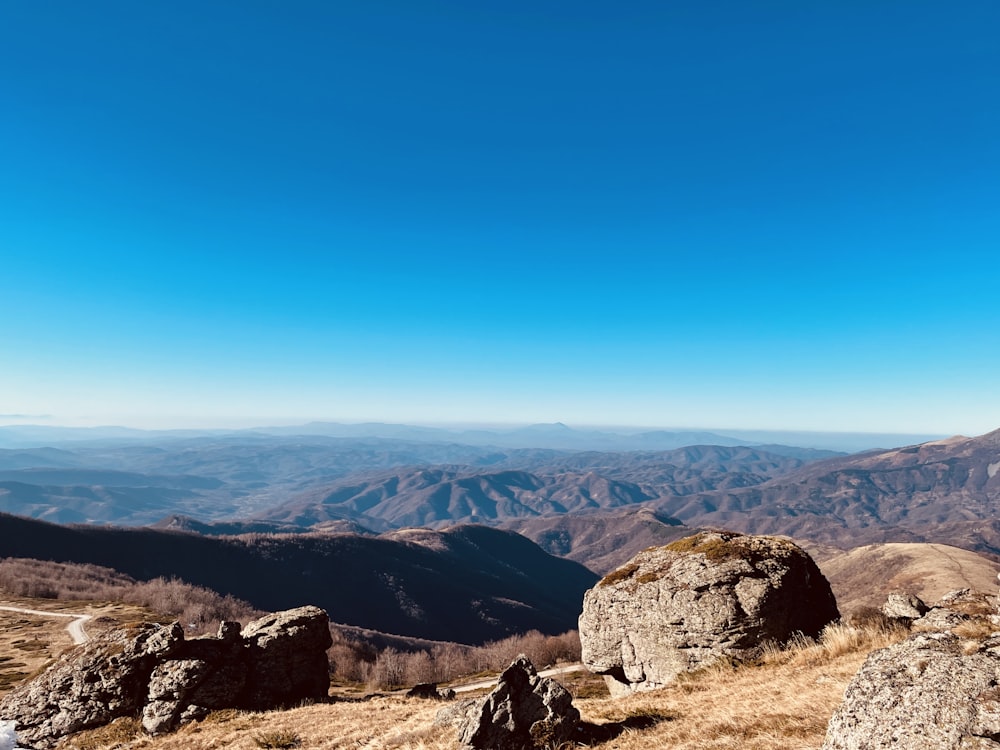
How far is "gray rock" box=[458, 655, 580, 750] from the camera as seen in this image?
50.4ft

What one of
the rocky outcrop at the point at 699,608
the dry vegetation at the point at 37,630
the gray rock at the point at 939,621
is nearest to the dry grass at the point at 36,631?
the dry vegetation at the point at 37,630

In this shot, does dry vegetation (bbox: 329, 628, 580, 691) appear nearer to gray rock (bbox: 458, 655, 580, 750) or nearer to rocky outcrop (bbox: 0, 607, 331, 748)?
rocky outcrop (bbox: 0, 607, 331, 748)

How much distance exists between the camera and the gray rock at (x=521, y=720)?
604 inches

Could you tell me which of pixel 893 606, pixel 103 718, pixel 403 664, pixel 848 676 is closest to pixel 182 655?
pixel 103 718

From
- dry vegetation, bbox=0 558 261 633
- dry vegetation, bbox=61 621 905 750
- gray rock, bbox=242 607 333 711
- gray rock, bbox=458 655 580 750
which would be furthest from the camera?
dry vegetation, bbox=0 558 261 633

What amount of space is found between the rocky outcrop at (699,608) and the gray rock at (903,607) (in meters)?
2.97

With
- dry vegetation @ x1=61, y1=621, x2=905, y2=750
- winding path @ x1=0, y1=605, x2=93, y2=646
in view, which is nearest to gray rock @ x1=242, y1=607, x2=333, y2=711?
dry vegetation @ x1=61, y1=621, x2=905, y2=750

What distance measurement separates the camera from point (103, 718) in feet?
103

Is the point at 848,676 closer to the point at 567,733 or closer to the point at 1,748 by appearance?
the point at 567,733

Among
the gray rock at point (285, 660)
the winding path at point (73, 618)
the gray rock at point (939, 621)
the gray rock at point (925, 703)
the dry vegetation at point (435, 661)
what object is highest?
the gray rock at point (925, 703)

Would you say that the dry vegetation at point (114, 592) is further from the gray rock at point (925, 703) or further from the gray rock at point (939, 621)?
the gray rock at point (925, 703)

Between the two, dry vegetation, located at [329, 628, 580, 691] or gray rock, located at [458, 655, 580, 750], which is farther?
dry vegetation, located at [329, 628, 580, 691]

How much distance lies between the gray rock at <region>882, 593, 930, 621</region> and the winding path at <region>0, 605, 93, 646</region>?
108 metres

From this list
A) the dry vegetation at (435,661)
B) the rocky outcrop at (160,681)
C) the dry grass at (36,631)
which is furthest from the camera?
the dry vegetation at (435,661)
